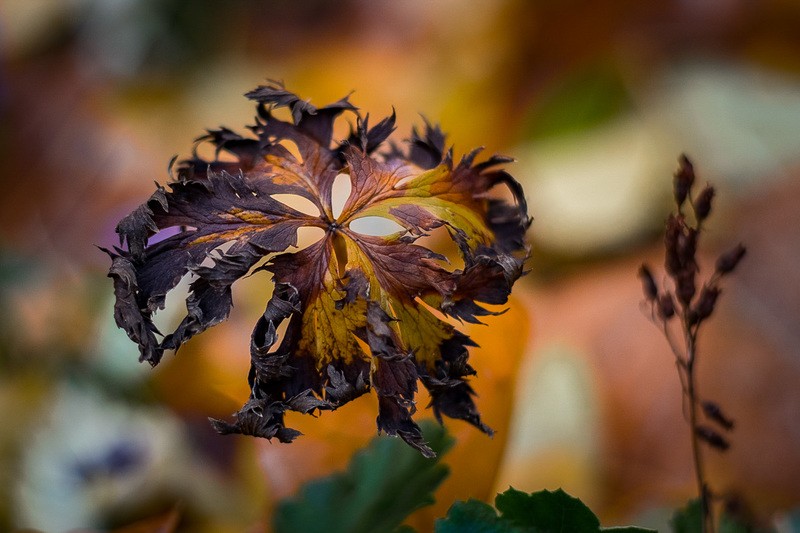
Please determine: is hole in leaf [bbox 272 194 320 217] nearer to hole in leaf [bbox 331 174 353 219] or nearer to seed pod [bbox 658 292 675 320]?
hole in leaf [bbox 331 174 353 219]

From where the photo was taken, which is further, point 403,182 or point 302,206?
point 302,206

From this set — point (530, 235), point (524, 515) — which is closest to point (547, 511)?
point (524, 515)

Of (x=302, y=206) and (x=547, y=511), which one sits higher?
(x=302, y=206)

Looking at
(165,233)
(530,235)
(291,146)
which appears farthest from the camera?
(530,235)

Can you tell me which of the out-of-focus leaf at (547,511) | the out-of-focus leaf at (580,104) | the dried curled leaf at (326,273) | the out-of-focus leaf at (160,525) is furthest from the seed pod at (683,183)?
the out-of-focus leaf at (580,104)

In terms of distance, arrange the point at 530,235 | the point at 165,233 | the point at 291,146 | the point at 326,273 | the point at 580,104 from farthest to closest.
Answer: the point at 580,104, the point at 530,235, the point at 165,233, the point at 291,146, the point at 326,273

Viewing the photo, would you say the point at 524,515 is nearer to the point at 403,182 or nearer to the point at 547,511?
the point at 547,511

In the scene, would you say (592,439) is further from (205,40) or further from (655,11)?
(205,40)

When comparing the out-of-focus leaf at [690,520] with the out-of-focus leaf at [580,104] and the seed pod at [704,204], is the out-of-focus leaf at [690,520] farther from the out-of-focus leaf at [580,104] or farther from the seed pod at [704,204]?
the out-of-focus leaf at [580,104]

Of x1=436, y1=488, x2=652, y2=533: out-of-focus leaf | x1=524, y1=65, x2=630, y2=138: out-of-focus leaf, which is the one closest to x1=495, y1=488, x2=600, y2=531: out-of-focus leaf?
x1=436, y1=488, x2=652, y2=533: out-of-focus leaf
